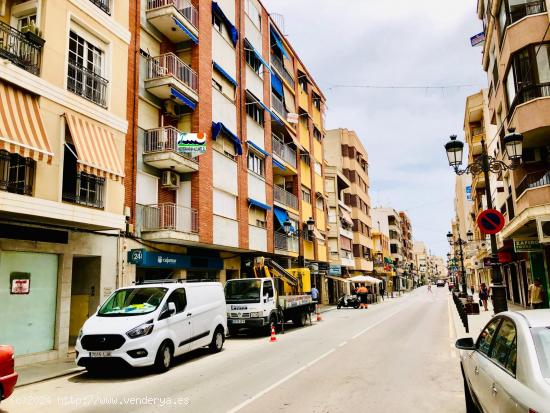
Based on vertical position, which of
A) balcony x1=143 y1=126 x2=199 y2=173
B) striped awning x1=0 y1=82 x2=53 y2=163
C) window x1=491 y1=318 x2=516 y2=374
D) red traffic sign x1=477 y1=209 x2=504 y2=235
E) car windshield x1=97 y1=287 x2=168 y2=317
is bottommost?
window x1=491 y1=318 x2=516 y2=374

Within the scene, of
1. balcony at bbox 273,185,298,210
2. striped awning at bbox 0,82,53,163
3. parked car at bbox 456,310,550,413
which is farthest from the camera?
balcony at bbox 273,185,298,210

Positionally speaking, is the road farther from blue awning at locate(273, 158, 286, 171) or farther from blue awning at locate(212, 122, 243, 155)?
blue awning at locate(273, 158, 286, 171)

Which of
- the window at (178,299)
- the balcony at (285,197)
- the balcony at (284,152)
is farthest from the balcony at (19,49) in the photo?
the balcony at (284,152)

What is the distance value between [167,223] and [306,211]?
19.7m

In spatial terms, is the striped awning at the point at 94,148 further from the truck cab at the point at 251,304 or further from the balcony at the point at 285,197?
the balcony at the point at 285,197

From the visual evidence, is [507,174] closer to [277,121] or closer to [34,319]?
[277,121]

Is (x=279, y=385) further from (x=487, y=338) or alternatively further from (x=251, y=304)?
(x=251, y=304)

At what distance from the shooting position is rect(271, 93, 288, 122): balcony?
31.6m

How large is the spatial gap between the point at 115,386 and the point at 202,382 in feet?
5.63

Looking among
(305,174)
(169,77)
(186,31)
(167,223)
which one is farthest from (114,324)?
(305,174)

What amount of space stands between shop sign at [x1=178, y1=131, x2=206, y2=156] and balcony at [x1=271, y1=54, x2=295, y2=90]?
15353 mm

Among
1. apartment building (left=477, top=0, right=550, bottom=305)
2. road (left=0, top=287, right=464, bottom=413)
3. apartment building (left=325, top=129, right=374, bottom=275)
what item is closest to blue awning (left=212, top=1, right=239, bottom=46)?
apartment building (left=477, top=0, right=550, bottom=305)

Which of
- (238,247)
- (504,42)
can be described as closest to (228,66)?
(238,247)

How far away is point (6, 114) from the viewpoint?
36.3 feet
